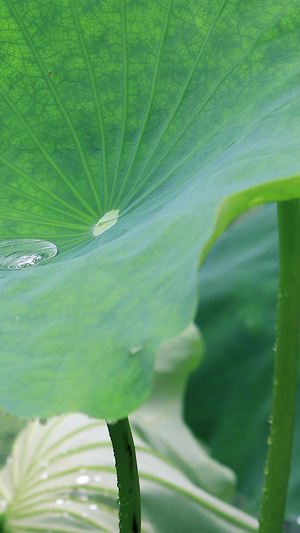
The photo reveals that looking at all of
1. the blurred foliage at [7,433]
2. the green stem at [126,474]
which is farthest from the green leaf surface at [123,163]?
the blurred foliage at [7,433]

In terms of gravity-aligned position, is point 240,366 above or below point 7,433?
below

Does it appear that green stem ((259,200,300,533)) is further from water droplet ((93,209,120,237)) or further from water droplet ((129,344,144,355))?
water droplet ((129,344,144,355))

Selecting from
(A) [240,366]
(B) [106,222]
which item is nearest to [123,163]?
(B) [106,222]

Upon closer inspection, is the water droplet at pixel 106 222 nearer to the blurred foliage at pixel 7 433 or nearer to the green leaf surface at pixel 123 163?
the green leaf surface at pixel 123 163

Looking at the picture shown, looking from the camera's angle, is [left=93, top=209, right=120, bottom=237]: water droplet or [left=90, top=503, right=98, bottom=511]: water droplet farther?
[left=90, top=503, right=98, bottom=511]: water droplet

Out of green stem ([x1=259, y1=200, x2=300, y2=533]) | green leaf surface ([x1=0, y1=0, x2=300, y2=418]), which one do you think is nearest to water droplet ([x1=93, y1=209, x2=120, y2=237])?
green leaf surface ([x1=0, y1=0, x2=300, y2=418])

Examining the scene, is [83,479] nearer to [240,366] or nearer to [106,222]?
[106,222]
